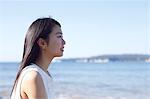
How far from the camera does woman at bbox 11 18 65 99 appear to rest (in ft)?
7.05

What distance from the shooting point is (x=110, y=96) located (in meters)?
16.7

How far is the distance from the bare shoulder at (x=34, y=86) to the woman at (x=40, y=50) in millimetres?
28

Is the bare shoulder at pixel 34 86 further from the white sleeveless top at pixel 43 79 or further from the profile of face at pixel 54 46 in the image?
the profile of face at pixel 54 46

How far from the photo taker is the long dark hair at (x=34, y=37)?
220 centimetres

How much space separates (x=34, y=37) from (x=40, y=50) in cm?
8

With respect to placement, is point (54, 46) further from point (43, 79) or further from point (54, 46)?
point (43, 79)

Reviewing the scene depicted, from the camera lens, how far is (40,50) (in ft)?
7.30

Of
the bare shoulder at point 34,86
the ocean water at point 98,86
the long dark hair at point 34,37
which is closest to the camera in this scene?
the bare shoulder at point 34,86

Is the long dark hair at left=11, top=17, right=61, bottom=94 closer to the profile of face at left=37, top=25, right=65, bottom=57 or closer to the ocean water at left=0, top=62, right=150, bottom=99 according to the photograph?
the profile of face at left=37, top=25, right=65, bottom=57

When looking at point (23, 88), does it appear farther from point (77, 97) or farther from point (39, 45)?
point (77, 97)

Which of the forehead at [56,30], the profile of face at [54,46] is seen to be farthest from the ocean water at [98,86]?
the forehead at [56,30]

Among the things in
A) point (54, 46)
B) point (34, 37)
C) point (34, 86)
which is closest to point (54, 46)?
point (54, 46)

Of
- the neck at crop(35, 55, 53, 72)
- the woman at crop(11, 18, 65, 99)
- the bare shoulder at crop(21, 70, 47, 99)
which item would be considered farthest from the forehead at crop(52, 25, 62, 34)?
the bare shoulder at crop(21, 70, 47, 99)

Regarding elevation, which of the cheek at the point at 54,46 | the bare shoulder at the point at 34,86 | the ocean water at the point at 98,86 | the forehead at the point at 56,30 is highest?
the forehead at the point at 56,30
